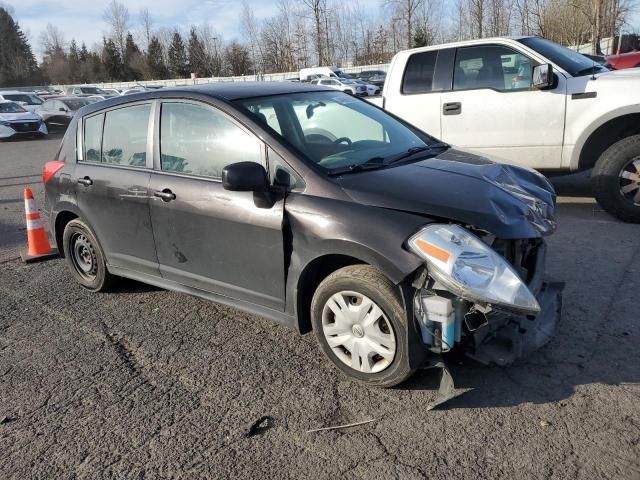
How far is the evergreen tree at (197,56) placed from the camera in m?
72.2

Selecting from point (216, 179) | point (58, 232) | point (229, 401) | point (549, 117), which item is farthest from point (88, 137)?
point (549, 117)

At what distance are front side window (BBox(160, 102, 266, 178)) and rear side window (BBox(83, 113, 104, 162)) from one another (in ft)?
3.06

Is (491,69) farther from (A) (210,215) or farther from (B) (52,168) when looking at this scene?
(B) (52,168)

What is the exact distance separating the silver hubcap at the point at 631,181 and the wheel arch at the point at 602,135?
462 millimetres

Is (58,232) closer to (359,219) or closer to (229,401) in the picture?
(229,401)

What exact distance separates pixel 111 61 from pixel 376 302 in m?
85.7

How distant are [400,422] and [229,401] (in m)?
0.98

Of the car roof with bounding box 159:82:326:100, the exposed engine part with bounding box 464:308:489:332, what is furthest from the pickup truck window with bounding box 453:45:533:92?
the exposed engine part with bounding box 464:308:489:332

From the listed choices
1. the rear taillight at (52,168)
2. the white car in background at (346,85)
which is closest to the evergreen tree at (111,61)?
the white car in background at (346,85)

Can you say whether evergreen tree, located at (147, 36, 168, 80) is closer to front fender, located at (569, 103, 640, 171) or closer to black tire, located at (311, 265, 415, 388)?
front fender, located at (569, 103, 640, 171)

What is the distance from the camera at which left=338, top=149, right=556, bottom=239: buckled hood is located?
9.70 ft

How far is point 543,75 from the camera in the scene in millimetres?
6027

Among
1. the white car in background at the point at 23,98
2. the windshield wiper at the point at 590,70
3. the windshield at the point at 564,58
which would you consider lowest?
the windshield wiper at the point at 590,70

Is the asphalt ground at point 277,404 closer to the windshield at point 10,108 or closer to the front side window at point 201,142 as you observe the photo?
the front side window at point 201,142
